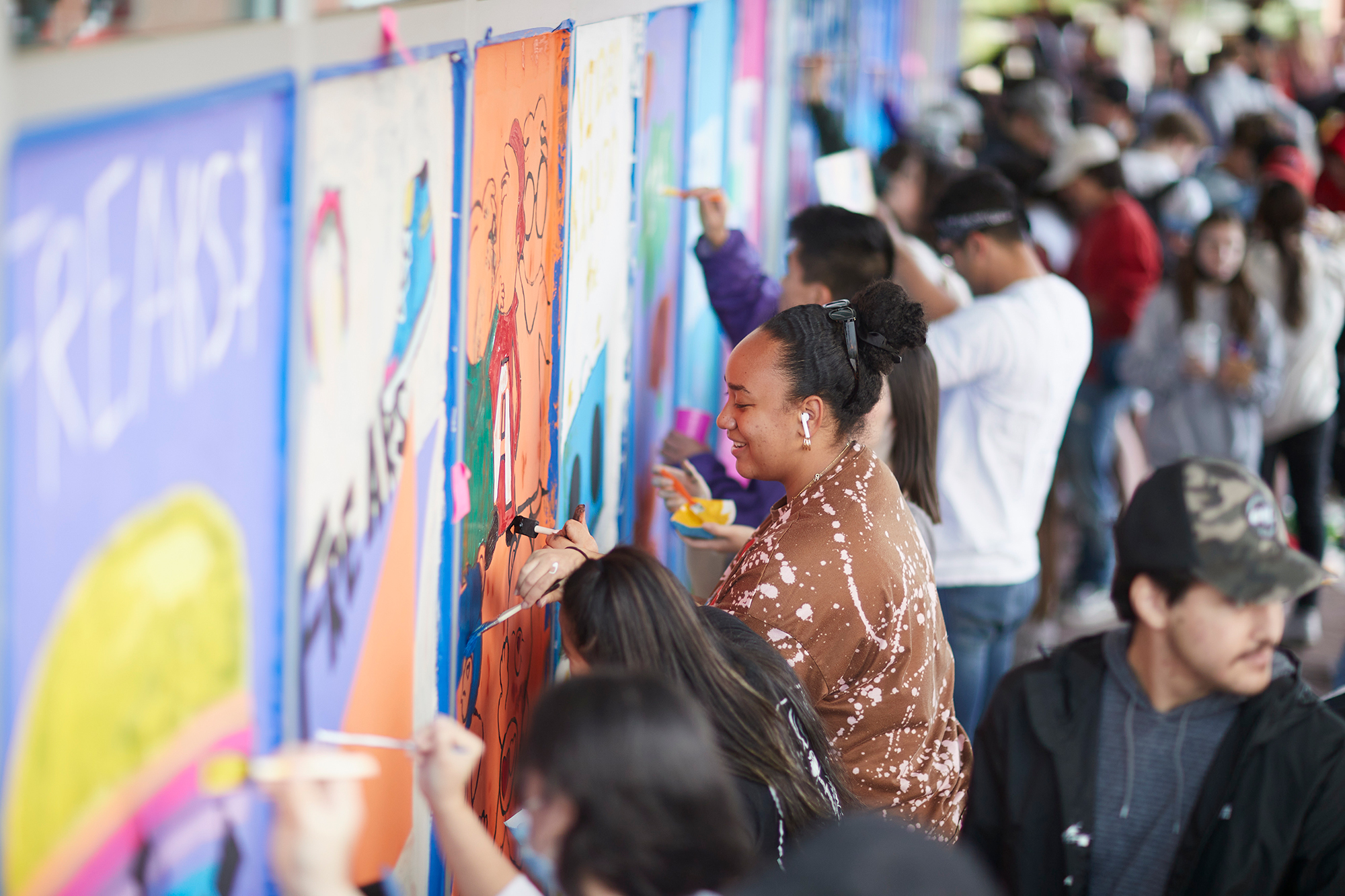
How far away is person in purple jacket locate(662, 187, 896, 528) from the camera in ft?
10.7

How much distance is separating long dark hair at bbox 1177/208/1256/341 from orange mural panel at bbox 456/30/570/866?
3.24 m

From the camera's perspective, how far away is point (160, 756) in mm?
1160

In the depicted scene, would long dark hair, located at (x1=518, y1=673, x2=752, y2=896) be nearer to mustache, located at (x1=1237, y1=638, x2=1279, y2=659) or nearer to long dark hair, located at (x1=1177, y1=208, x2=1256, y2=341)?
mustache, located at (x1=1237, y1=638, x2=1279, y2=659)

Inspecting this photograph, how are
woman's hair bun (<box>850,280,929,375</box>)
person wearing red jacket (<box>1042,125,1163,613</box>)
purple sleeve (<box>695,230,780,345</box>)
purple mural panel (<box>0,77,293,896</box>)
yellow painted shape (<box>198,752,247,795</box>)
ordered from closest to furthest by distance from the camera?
1. purple mural panel (<box>0,77,293,896</box>)
2. yellow painted shape (<box>198,752,247,795</box>)
3. woman's hair bun (<box>850,280,929,375</box>)
4. purple sleeve (<box>695,230,780,345</box>)
5. person wearing red jacket (<box>1042,125,1163,613</box>)

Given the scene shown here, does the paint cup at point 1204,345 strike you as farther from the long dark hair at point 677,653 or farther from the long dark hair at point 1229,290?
the long dark hair at point 677,653

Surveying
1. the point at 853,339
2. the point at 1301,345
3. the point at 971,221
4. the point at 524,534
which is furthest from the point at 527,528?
the point at 1301,345

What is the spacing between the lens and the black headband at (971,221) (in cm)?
365

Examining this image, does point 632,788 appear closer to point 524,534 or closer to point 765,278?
point 524,534

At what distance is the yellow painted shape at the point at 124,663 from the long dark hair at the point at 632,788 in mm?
328

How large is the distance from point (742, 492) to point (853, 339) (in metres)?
0.90

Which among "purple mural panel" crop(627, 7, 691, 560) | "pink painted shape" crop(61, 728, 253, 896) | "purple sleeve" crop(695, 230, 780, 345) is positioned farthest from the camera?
"purple sleeve" crop(695, 230, 780, 345)

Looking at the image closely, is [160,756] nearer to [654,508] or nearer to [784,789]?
[784,789]

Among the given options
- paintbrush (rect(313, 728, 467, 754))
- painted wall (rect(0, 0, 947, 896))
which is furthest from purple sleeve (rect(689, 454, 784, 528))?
paintbrush (rect(313, 728, 467, 754))

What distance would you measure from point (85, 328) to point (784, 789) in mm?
1094
